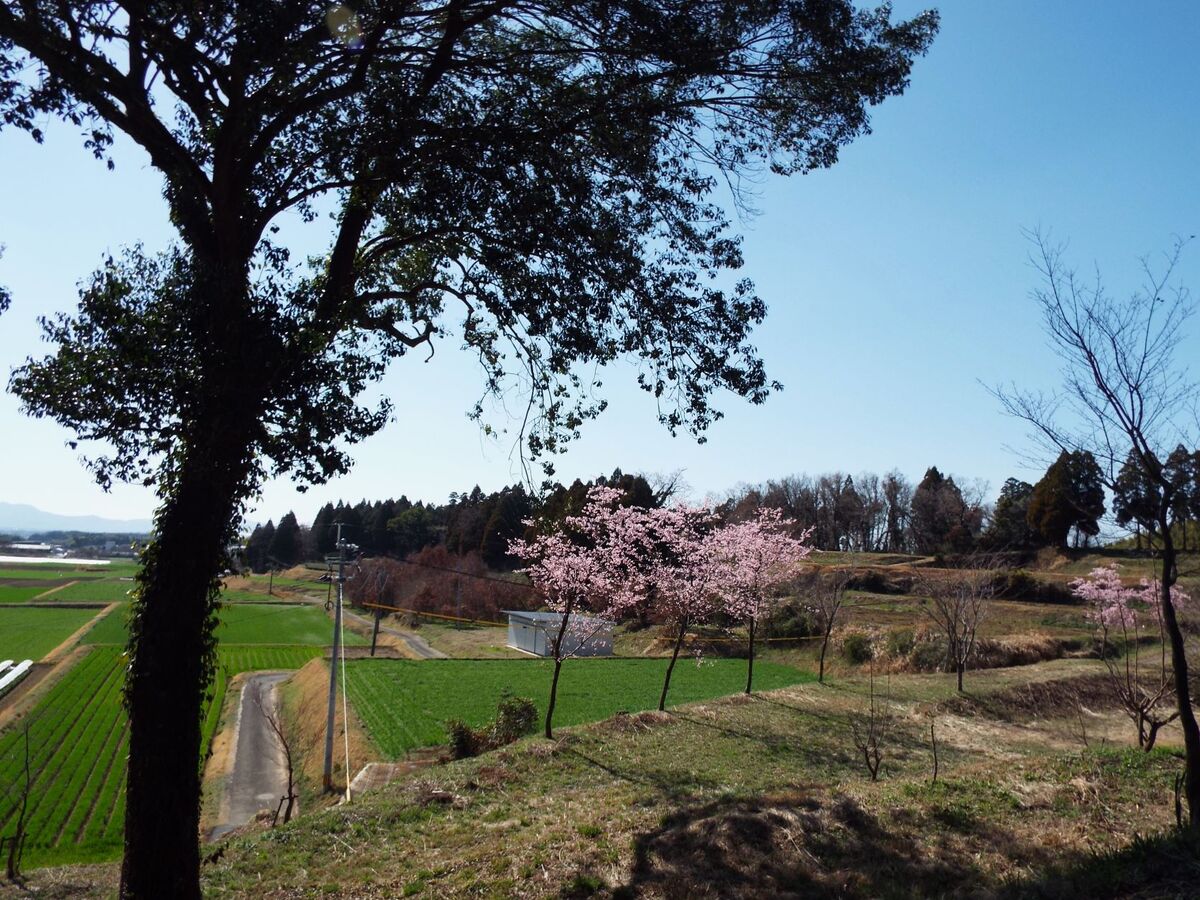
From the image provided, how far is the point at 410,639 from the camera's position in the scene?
46562 mm

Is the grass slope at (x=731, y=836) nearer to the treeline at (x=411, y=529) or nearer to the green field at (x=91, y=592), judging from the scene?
the treeline at (x=411, y=529)

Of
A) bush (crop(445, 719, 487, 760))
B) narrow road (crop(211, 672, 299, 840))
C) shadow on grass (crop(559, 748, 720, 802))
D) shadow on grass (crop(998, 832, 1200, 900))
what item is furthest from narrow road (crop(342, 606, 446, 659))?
shadow on grass (crop(998, 832, 1200, 900))

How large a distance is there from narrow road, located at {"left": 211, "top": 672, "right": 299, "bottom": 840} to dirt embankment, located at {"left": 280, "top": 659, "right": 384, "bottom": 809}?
642 millimetres

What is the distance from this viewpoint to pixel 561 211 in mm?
7543

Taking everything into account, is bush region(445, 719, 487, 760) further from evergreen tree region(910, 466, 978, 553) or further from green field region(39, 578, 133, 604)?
green field region(39, 578, 133, 604)

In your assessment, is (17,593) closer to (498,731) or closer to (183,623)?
(498,731)

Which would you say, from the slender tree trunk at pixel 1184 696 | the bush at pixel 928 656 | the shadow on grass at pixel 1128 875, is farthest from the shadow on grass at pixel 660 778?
the bush at pixel 928 656

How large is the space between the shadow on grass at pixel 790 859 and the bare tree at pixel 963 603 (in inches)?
628

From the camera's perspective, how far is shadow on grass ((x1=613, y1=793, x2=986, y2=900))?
5.34 m

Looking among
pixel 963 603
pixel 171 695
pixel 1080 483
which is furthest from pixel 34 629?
pixel 1080 483

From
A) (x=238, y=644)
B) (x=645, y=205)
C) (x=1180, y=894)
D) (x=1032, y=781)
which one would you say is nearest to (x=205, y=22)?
(x=645, y=205)

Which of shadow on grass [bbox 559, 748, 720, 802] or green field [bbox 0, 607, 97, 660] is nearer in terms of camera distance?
shadow on grass [bbox 559, 748, 720, 802]

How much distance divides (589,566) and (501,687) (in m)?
13.4

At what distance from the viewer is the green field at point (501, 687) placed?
2250 cm
